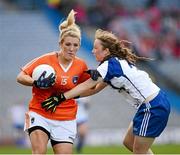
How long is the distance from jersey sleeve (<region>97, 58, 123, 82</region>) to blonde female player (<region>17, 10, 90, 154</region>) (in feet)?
1.44

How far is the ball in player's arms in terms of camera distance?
32.0ft

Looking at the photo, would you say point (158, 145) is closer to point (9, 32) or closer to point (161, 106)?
point (9, 32)

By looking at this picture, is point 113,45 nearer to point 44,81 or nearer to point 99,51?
point 99,51

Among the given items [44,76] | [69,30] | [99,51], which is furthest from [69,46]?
[44,76]

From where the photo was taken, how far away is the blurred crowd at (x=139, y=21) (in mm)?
23531

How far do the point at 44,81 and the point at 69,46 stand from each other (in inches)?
21.8

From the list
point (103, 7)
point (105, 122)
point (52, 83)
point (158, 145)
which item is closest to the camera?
point (52, 83)

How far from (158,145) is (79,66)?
32.2ft

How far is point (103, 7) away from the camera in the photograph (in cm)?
2434

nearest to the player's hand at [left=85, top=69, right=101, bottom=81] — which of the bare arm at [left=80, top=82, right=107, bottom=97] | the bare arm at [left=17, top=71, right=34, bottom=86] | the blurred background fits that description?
the bare arm at [left=80, top=82, right=107, bottom=97]

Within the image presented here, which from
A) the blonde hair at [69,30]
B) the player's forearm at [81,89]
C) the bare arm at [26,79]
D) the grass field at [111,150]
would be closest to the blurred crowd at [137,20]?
the grass field at [111,150]

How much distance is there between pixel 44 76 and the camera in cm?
977

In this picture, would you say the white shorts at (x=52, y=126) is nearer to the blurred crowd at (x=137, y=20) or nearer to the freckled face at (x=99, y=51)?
the freckled face at (x=99, y=51)

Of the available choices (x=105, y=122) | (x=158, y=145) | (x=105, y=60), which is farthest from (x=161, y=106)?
(x=105, y=122)
